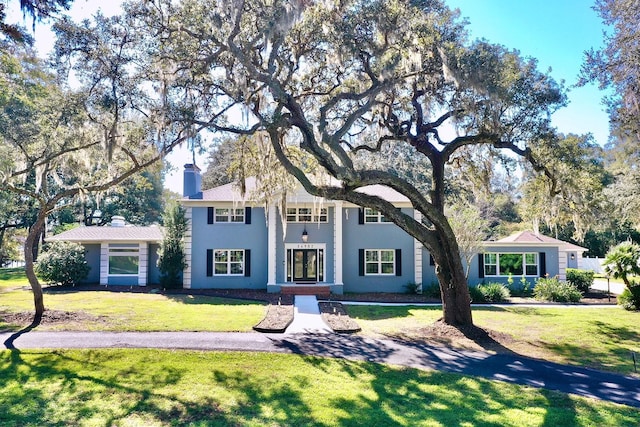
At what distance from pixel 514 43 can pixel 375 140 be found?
16.5ft

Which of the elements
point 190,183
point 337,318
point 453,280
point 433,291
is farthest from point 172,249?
point 453,280

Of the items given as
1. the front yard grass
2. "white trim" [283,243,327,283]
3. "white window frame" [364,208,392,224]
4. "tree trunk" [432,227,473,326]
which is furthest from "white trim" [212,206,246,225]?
"tree trunk" [432,227,473,326]

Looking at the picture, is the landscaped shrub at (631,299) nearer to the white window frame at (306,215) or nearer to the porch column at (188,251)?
the white window frame at (306,215)

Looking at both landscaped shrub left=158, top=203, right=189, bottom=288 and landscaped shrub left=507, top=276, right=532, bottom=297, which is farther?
landscaped shrub left=507, top=276, right=532, bottom=297

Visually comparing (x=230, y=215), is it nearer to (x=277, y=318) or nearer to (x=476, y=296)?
(x=277, y=318)

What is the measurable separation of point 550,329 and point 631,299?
6162 millimetres

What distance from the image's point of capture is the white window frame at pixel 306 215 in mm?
19344

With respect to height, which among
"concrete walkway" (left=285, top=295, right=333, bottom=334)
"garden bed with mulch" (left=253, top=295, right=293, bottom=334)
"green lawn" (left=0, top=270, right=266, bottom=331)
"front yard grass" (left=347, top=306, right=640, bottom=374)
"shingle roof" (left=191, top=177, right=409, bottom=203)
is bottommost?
"front yard grass" (left=347, top=306, right=640, bottom=374)

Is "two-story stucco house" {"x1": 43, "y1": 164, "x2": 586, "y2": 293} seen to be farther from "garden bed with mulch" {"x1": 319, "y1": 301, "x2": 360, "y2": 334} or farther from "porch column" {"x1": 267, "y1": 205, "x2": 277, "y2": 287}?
"garden bed with mulch" {"x1": 319, "y1": 301, "x2": 360, "y2": 334}

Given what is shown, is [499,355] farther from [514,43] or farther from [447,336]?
[514,43]

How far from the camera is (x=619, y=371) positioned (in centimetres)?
797

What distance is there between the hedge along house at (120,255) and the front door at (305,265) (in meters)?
6.72

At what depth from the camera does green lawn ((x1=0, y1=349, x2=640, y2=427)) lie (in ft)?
18.5

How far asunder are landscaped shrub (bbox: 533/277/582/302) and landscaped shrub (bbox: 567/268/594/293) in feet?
9.46
